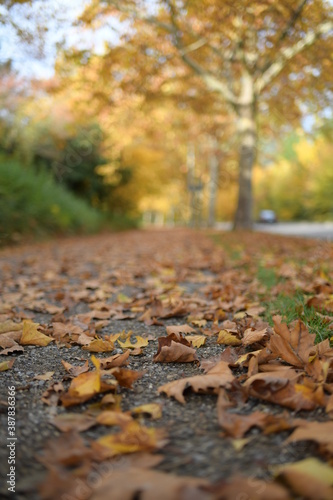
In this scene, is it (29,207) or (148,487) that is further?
(29,207)

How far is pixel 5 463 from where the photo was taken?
1.08 meters

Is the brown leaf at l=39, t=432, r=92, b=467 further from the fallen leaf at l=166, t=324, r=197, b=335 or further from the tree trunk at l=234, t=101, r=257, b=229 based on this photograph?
the tree trunk at l=234, t=101, r=257, b=229

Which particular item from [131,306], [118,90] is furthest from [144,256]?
[118,90]

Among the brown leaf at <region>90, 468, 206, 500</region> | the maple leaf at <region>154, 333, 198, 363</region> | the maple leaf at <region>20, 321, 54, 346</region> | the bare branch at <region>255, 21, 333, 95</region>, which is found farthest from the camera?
the bare branch at <region>255, 21, 333, 95</region>

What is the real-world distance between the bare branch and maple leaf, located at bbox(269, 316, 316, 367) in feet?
27.6

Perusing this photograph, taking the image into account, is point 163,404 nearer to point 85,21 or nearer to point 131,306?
point 131,306

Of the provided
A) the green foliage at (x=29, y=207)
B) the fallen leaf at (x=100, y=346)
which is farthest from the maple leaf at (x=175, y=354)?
the green foliage at (x=29, y=207)

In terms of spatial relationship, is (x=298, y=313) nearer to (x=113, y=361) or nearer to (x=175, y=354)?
(x=175, y=354)

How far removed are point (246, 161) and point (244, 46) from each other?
2.79m

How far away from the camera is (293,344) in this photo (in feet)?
5.23

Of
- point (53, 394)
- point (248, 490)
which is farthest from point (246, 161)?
point (248, 490)

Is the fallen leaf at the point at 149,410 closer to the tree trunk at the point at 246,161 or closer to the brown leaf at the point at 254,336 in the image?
the brown leaf at the point at 254,336

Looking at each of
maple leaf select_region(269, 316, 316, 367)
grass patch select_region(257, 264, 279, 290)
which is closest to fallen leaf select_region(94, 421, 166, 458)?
maple leaf select_region(269, 316, 316, 367)

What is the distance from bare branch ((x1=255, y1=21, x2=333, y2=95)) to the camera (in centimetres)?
826
